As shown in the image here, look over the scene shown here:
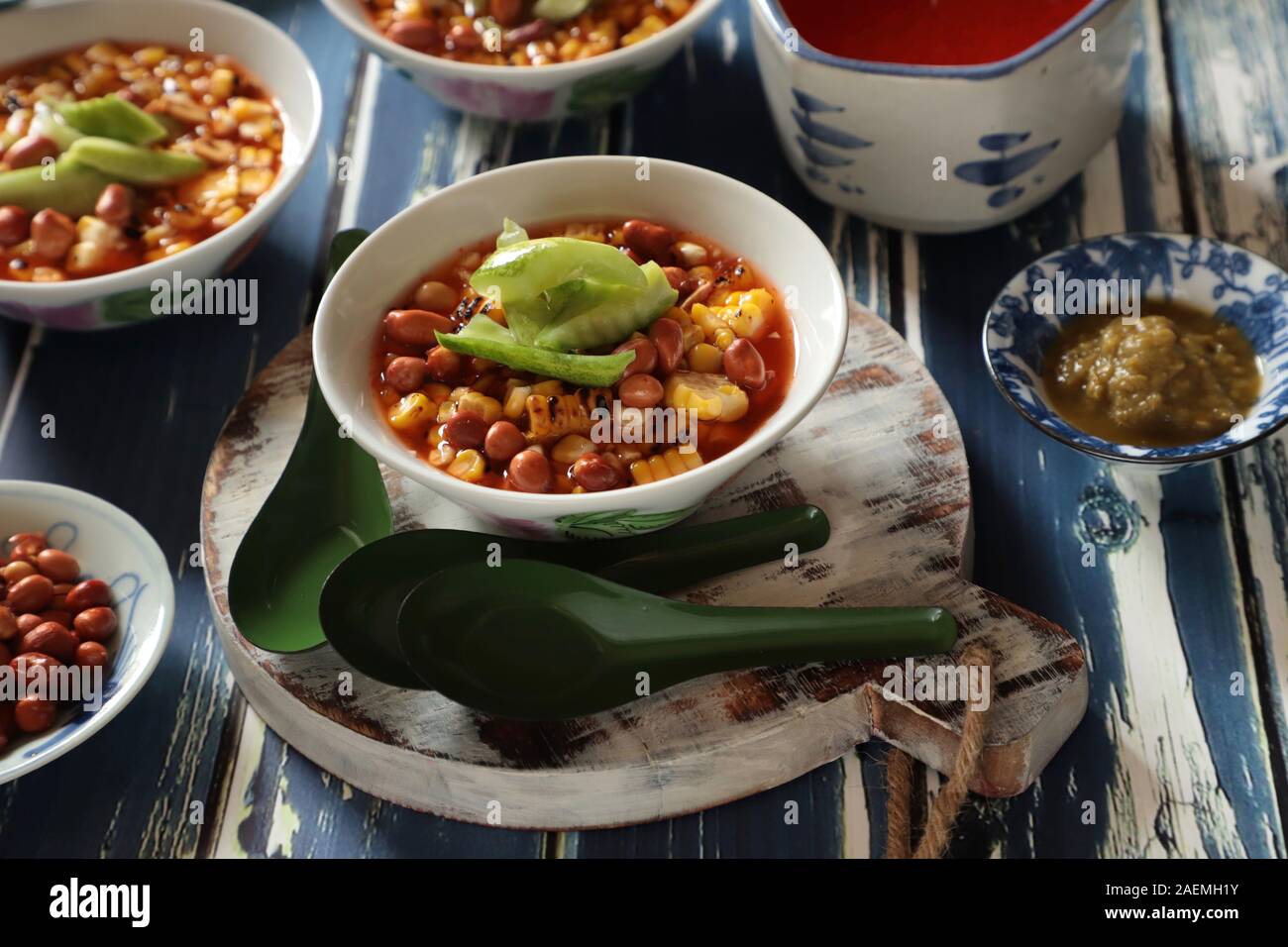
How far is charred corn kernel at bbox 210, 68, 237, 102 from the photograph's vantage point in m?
2.57

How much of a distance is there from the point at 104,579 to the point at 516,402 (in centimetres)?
68

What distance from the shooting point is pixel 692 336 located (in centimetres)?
196

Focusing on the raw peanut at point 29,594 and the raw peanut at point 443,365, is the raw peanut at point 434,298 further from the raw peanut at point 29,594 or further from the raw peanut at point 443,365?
the raw peanut at point 29,594

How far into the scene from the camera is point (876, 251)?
2529 mm

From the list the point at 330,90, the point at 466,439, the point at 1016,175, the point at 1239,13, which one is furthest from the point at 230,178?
the point at 1239,13

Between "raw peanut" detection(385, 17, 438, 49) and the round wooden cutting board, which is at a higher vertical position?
"raw peanut" detection(385, 17, 438, 49)

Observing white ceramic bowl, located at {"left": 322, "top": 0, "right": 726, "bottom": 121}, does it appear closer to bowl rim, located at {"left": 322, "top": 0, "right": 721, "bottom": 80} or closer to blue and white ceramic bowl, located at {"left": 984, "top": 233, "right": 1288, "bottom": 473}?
bowl rim, located at {"left": 322, "top": 0, "right": 721, "bottom": 80}

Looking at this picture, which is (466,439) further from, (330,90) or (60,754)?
(330,90)

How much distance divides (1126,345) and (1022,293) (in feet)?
0.62

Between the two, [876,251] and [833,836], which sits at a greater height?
[876,251]

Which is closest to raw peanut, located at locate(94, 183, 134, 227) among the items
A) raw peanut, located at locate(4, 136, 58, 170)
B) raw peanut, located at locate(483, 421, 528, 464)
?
raw peanut, located at locate(4, 136, 58, 170)

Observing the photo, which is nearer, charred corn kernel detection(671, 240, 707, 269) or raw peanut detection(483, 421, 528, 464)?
raw peanut detection(483, 421, 528, 464)

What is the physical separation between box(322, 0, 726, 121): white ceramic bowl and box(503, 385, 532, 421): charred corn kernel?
0.81 metres

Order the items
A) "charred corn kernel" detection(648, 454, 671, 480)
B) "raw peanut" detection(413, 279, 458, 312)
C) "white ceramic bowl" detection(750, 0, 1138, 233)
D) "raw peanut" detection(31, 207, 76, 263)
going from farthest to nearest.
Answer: "raw peanut" detection(31, 207, 76, 263) → "white ceramic bowl" detection(750, 0, 1138, 233) → "raw peanut" detection(413, 279, 458, 312) → "charred corn kernel" detection(648, 454, 671, 480)
